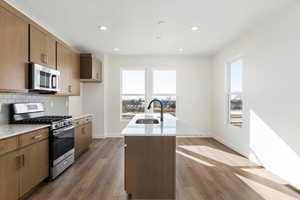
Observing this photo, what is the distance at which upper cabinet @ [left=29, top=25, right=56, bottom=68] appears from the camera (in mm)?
2755

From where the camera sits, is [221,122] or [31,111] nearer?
[31,111]

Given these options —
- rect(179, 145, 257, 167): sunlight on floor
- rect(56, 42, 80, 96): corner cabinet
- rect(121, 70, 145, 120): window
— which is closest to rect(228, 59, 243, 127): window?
rect(179, 145, 257, 167): sunlight on floor

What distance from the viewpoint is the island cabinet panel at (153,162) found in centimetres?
220

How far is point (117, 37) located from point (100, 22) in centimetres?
85

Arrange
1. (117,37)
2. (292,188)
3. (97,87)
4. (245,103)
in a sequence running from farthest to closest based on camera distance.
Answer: (97,87) → (117,37) → (245,103) → (292,188)

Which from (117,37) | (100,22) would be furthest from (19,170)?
(117,37)

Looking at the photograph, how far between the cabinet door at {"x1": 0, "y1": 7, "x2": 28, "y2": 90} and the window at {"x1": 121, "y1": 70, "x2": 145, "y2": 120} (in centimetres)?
372

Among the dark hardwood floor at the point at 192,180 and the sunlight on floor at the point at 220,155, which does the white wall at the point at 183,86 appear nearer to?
the sunlight on floor at the point at 220,155

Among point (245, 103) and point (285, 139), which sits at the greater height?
point (245, 103)

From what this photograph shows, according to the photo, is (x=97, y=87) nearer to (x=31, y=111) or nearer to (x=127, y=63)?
(x=127, y=63)

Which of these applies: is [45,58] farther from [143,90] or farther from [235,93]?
[235,93]

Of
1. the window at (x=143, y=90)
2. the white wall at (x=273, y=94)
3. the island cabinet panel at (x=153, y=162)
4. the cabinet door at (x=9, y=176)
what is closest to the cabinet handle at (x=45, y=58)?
the cabinet door at (x=9, y=176)

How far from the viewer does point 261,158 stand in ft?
11.4

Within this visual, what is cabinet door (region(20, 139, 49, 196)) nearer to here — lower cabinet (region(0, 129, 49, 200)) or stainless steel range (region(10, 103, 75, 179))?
lower cabinet (region(0, 129, 49, 200))
